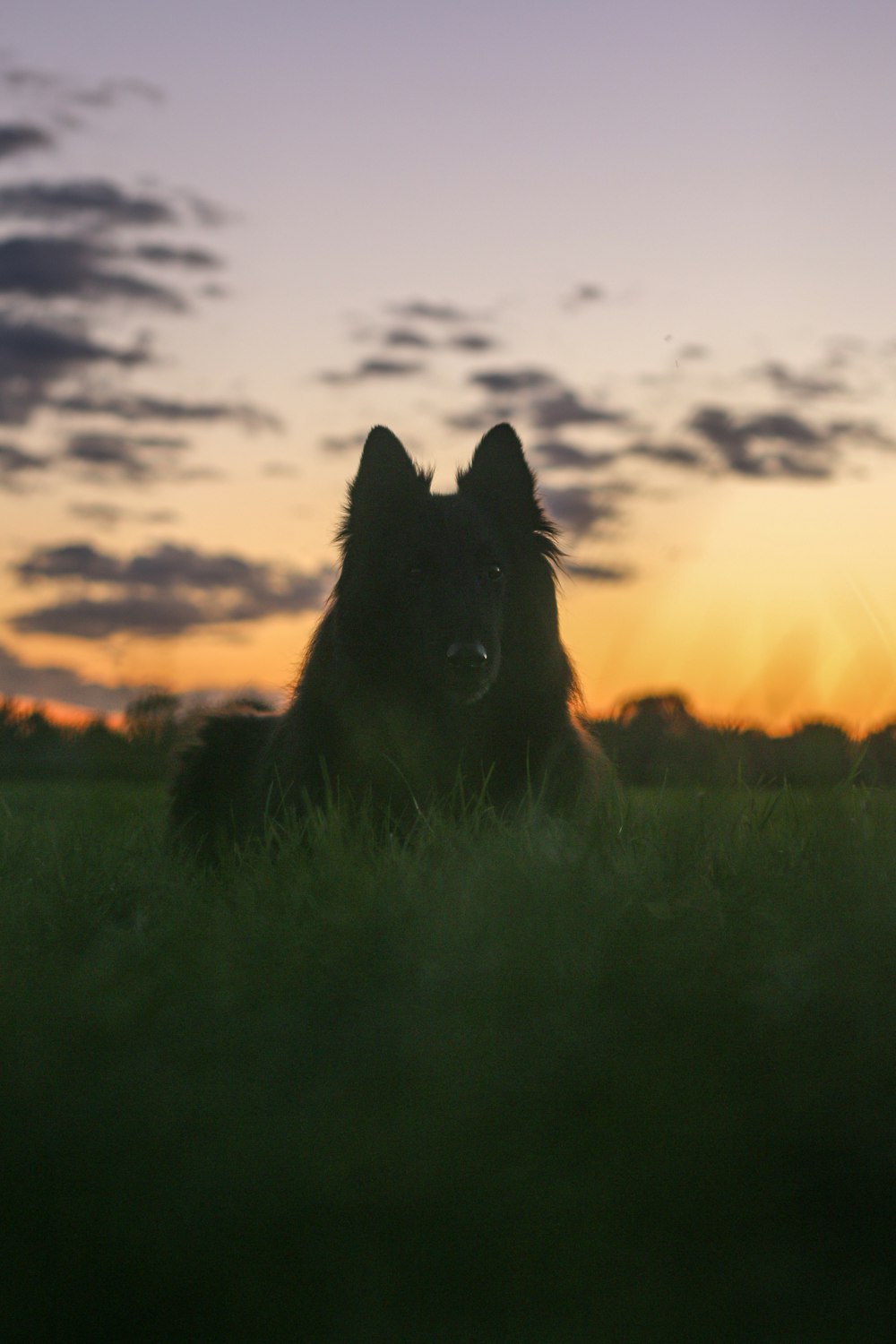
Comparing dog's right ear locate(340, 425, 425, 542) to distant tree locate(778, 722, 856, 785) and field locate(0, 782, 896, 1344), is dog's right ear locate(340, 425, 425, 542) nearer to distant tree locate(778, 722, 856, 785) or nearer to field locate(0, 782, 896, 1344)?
distant tree locate(778, 722, 856, 785)

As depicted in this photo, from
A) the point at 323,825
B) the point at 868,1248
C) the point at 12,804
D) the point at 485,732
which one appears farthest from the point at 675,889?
the point at 12,804

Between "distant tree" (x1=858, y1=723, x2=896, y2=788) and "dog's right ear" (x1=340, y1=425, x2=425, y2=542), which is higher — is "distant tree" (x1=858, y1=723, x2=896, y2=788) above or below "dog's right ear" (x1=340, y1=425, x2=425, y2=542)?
below

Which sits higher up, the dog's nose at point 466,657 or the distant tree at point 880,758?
the dog's nose at point 466,657

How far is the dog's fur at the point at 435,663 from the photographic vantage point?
17.9 feet

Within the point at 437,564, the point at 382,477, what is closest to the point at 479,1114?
the point at 437,564

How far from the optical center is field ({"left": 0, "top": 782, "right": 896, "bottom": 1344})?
2275 mm

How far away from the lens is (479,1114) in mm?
2602

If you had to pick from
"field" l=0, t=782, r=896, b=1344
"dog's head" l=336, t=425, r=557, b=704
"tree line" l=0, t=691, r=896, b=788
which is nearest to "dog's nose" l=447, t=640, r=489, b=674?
"dog's head" l=336, t=425, r=557, b=704

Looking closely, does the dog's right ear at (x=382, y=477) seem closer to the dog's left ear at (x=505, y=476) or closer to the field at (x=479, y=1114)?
the dog's left ear at (x=505, y=476)

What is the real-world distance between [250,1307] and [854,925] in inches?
71.6

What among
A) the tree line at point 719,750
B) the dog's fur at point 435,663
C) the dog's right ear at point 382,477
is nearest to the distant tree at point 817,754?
the tree line at point 719,750

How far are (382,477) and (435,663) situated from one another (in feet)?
4.14

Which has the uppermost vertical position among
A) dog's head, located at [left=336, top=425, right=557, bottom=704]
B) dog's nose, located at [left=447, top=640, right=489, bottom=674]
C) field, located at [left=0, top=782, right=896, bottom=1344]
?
dog's head, located at [left=336, top=425, right=557, bottom=704]

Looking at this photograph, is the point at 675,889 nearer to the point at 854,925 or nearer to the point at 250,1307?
the point at 854,925
